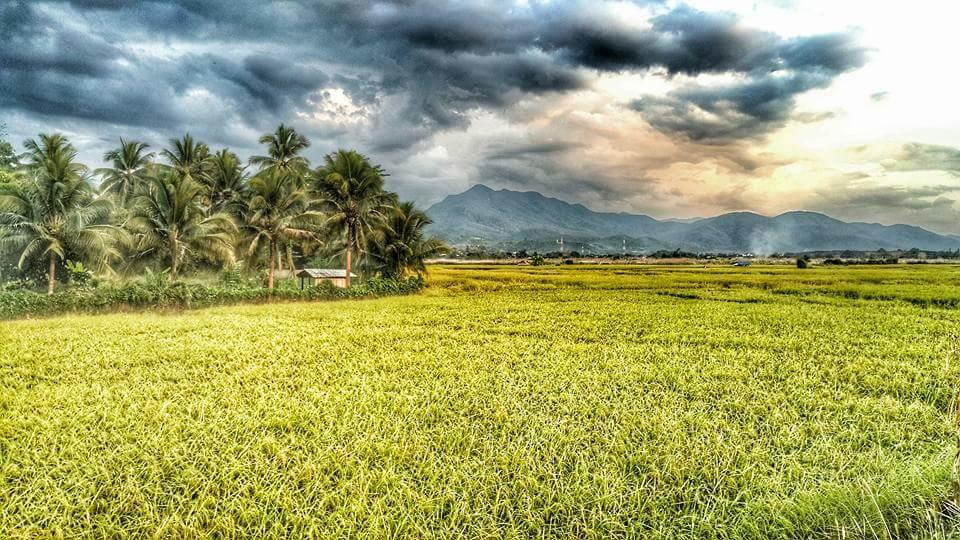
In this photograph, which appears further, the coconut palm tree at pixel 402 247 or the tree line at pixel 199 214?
the coconut palm tree at pixel 402 247

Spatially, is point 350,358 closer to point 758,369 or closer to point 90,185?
point 758,369

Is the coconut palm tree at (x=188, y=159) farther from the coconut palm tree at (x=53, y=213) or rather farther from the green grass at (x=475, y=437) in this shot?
the green grass at (x=475, y=437)

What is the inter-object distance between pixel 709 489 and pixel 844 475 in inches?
44.4

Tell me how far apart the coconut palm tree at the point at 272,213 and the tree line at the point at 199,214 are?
0.16 ft

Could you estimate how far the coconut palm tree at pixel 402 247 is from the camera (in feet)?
84.3

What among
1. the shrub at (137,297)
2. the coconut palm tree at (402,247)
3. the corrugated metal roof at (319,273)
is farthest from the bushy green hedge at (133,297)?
the coconut palm tree at (402,247)

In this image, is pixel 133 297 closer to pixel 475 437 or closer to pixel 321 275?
pixel 321 275

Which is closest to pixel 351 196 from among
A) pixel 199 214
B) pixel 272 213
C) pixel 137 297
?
pixel 272 213

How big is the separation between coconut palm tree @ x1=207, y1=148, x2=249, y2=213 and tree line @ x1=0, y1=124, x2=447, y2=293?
55mm

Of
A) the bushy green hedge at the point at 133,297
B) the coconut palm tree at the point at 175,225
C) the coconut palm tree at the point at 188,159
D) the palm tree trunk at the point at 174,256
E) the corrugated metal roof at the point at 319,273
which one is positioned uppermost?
the coconut palm tree at the point at 188,159

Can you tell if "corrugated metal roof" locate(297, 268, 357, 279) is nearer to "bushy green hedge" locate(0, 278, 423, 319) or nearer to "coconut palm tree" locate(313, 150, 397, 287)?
"coconut palm tree" locate(313, 150, 397, 287)

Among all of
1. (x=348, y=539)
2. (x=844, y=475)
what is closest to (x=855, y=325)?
(x=844, y=475)

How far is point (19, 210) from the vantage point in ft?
50.3

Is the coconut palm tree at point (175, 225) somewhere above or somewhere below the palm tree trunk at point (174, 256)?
above
